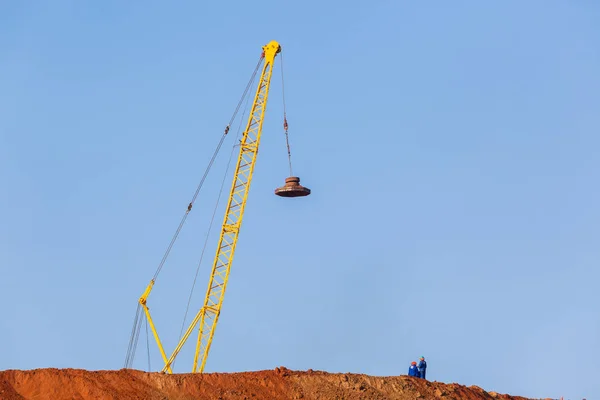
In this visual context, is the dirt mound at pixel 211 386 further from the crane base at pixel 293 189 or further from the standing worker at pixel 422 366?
the crane base at pixel 293 189

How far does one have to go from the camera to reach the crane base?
68500 mm

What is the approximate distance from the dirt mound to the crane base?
1745cm

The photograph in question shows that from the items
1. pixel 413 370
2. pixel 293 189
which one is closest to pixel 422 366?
pixel 413 370

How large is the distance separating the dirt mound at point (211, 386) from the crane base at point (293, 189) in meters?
17.4

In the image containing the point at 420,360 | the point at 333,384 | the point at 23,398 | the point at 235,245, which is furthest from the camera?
the point at 235,245

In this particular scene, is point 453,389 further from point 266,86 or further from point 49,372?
point 266,86

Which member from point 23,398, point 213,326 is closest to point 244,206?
point 213,326

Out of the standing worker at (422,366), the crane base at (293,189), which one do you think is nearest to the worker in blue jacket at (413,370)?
the standing worker at (422,366)

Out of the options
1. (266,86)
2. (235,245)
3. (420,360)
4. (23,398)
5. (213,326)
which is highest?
(266,86)

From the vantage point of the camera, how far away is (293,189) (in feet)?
225

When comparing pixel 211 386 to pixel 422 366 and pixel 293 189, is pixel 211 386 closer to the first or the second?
pixel 422 366

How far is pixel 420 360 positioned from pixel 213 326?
28998mm

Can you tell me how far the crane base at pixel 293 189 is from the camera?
2697 inches

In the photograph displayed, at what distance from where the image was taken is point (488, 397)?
183ft
